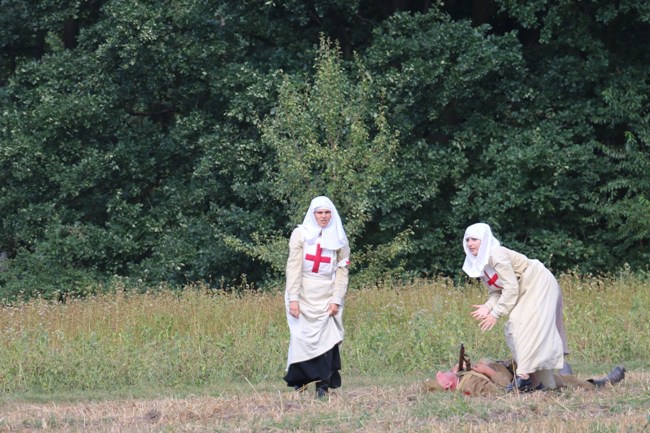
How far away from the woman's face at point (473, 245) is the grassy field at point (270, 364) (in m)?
1.31

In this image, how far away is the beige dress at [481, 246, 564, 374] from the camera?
10578 millimetres

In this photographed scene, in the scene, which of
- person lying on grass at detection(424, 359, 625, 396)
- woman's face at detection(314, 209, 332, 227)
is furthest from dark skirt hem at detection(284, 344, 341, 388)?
woman's face at detection(314, 209, 332, 227)

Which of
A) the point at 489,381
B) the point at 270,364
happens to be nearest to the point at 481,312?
the point at 489,381

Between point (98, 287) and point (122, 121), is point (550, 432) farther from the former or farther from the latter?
point (122, 121)

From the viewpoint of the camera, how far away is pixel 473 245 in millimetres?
10633

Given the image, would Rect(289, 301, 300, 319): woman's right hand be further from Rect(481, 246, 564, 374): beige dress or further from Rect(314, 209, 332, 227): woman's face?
Rect(481, 246, 564, 374): beige dress

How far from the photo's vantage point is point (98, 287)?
24.4 meters

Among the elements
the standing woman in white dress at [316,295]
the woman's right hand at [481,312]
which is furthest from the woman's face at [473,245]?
the standing woman in white dress at [316,295]

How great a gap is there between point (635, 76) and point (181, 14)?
31.1 feet

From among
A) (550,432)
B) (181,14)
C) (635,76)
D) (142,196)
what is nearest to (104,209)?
(142,196)

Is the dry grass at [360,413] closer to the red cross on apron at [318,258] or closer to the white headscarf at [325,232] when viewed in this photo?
the red cross on apron at [318,258]

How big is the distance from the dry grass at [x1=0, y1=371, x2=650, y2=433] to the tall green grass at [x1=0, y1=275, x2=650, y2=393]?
218 cm

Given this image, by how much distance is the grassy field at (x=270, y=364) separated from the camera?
9383 mm

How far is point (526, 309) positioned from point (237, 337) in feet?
17.1
